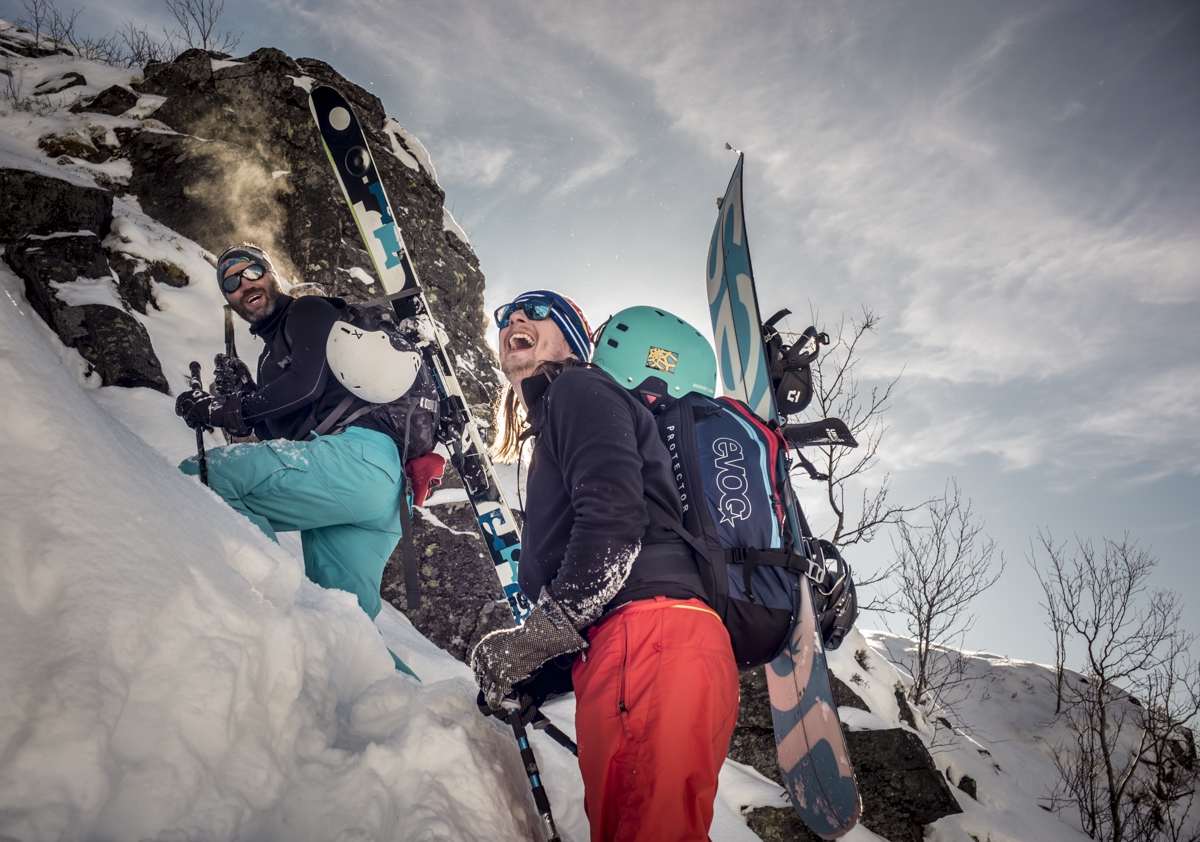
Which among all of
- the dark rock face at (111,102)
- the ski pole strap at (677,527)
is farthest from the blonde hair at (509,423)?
the dark rock face at (111,102)

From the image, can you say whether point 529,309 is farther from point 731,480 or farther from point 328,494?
point 328,494

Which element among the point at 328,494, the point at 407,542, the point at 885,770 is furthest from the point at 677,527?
the point at 885,770

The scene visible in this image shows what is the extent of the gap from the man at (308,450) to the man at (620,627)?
134 cm

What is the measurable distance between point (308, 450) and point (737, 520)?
2.00 meters

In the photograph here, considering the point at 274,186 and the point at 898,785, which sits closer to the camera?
the point at 898,785

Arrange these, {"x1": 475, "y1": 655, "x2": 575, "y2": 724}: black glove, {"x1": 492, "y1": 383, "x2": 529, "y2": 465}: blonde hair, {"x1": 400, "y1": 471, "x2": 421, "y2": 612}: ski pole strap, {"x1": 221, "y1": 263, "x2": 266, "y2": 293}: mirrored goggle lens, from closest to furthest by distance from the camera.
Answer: {"x1": 475, "y1": 655, "x2": 575, "y2": 724}: black glove < {"x1": 492, "y1": 383, "x2": 529, "y2": 465}: blonde hair < {"x1": 400, "y1": 471, "x2": 421, "y2": 612}: ski pole strap < {"x1": 221, "y1": 263, "x2": 266, "y2": 293}: mirrored goggle lens

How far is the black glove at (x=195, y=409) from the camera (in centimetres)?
259

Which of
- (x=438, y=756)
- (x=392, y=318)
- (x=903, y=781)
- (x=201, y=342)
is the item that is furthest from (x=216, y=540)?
(x=903, y=781)

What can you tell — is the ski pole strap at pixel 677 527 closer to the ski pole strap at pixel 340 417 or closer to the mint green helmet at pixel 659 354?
the mint green helmet at pixel 659 354

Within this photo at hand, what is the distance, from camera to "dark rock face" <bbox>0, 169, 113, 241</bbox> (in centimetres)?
460

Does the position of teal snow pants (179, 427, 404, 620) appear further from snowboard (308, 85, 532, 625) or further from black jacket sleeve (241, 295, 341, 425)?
snowboard (308, 85, 532, 625)

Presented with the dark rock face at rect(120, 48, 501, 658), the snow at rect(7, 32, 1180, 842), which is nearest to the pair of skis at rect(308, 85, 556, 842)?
the dark rock face at rect(120, 48, 501, 658)

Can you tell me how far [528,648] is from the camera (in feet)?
4.36

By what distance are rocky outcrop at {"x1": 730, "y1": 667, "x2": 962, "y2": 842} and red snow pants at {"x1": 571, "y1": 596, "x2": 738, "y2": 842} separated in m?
4.64
